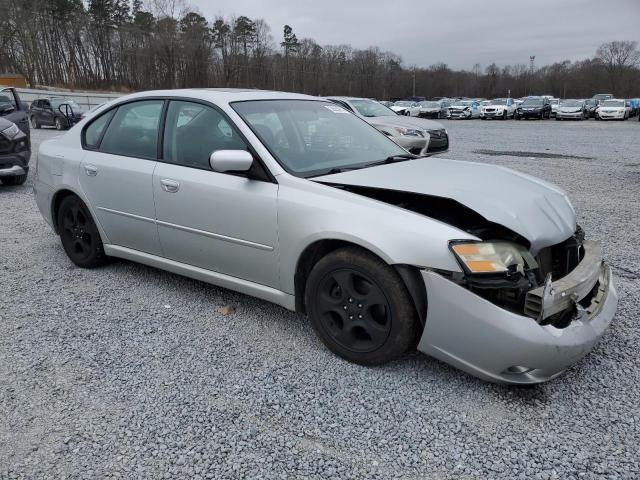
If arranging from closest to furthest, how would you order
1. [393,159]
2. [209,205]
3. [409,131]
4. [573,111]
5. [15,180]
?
[209,205], [393,159], [15,180], [409,131], [573,111]

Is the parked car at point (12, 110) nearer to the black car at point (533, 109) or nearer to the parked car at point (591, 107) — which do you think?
the black car at point (533, 109)

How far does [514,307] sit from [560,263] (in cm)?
64

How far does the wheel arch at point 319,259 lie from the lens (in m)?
2.58

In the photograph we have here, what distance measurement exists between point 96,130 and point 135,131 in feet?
1.87

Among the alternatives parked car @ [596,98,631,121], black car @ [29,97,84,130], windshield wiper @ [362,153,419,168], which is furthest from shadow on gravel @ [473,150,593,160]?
parked car @ [596,98,631,121]

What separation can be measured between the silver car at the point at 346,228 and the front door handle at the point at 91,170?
0.05m

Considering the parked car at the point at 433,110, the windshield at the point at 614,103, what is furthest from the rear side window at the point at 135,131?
the windshield at the point at 614,103

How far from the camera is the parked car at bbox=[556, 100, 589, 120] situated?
33.9m

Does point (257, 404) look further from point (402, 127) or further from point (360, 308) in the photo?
point (402, 127)

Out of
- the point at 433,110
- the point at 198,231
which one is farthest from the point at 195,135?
the point at 433,110

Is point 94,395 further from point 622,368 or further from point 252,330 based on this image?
point 622,368

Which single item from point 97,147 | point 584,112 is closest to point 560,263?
point 97,147

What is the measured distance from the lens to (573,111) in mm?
33844

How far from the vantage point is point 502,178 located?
324 centimetres
